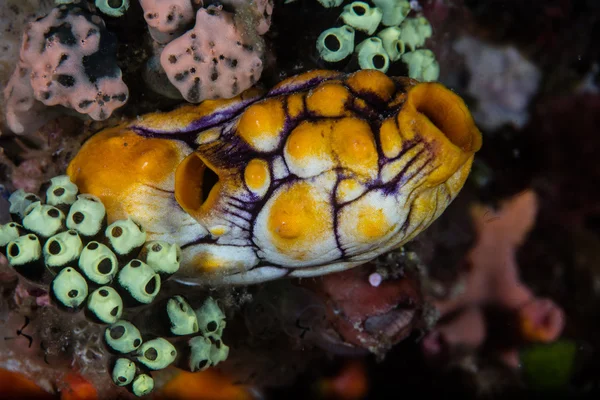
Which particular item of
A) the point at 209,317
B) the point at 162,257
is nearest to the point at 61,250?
the point at 162,257

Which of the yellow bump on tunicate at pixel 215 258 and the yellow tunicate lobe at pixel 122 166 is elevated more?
the yellow tunicate lobe at pixel 122 166

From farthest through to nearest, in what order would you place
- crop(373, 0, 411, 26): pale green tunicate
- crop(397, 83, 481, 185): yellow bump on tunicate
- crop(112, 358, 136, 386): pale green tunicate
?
1. crop(373, 0, 411, 26): pale green tunicate
2. crop(112, 358, 136, 386): pale green tunicate
3. crop(397, 83, 481, 185): yellow bump on tunicate

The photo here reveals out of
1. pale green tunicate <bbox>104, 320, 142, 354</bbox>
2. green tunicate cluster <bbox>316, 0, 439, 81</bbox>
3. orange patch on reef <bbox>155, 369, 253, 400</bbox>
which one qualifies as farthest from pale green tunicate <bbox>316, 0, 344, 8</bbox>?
orange patch on reef <bbox>155, 369, 253, 400</bbox>

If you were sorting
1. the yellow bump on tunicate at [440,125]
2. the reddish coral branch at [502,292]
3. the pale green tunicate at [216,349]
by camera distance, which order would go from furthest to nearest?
1. the reddish coral branch at [502,292]
2. the pale green tunicate at [216,349]
3. the yellow bump on tunicate at [440,125]

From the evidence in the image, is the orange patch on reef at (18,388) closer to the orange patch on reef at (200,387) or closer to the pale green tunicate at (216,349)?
the orange patch on reef at (200,387)

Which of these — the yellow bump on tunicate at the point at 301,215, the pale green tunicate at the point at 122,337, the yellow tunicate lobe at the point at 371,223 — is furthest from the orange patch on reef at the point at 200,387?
the yellow tunicate lobe at the point at 371,223

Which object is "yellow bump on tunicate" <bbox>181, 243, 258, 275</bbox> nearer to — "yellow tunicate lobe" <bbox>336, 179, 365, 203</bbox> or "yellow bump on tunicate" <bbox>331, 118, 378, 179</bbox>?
"yellow tunicate lobe" <bbox>336, 179, 365, 203</bbox>

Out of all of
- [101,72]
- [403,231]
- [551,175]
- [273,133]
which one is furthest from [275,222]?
[551,175]
